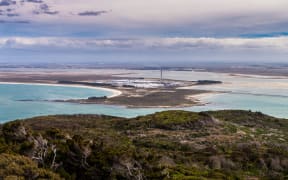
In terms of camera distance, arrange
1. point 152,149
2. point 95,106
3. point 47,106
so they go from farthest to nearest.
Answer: point 47,106, point 95,106, point 152,149

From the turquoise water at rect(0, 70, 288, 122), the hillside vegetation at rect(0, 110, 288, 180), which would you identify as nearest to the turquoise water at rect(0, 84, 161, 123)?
the turquoise water at rect(0, 70, 288, 122)

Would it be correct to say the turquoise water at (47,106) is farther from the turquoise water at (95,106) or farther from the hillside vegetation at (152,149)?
the hillside vegetation at (152,149)

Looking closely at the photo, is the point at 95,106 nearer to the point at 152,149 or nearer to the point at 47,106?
the point at 47,106

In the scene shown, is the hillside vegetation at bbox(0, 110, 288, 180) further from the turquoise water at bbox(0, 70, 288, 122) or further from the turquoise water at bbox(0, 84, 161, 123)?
the turquoise water at bbox(0, 70, 288, 122)

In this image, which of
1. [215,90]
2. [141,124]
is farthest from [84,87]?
[141,124]

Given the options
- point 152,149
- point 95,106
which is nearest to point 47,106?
point 95,106

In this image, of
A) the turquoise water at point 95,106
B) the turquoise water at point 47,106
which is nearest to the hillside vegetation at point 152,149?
the turquoise water at point 47,106

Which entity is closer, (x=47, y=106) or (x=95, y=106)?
(x=95, y=106)

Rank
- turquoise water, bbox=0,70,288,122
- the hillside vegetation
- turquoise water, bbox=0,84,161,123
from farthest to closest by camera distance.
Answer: turquoise water, bbox=0,70,288,122 < turquoise water, bbox=0,84,161,123 < the hillside vegetation
